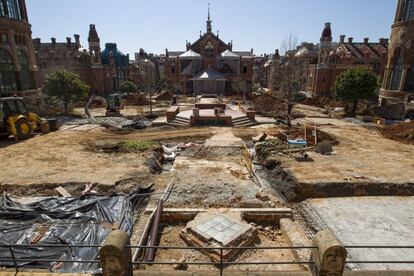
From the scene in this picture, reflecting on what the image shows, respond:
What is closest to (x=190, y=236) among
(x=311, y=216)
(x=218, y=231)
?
(x=218, y=231)

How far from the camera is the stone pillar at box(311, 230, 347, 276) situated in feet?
14.6

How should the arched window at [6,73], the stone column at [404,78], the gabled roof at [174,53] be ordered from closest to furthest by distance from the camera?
the arched window at [6,73] < the stone column at [404,78] < the gabled roof at [174,53]

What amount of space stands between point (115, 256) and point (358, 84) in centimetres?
2739

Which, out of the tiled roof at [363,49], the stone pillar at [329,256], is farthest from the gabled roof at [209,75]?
the stone pillar at [329,256]

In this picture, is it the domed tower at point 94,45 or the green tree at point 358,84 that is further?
the domed tower at point 94,45

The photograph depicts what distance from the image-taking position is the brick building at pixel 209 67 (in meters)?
46.4

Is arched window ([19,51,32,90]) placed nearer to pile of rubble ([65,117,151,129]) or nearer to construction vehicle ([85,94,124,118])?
construction vehicle ([85,94,124,118])

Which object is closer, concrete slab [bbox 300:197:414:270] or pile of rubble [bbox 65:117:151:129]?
concrete slab [bbox 300:197:414:270]

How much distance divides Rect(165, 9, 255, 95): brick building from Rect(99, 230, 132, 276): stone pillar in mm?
42689

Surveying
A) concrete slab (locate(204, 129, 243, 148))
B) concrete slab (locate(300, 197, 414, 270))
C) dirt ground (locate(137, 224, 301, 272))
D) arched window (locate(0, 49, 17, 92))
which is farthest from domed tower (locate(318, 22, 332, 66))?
arched window (locate(0, 49, 17, 92))

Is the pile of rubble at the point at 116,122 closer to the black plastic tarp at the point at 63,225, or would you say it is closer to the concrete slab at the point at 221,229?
the black plastic tarp at the point at 63,225

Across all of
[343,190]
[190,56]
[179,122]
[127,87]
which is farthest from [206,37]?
[343,190]

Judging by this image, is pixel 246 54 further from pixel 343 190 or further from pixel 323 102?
pixel 343 190

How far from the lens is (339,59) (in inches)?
1688
